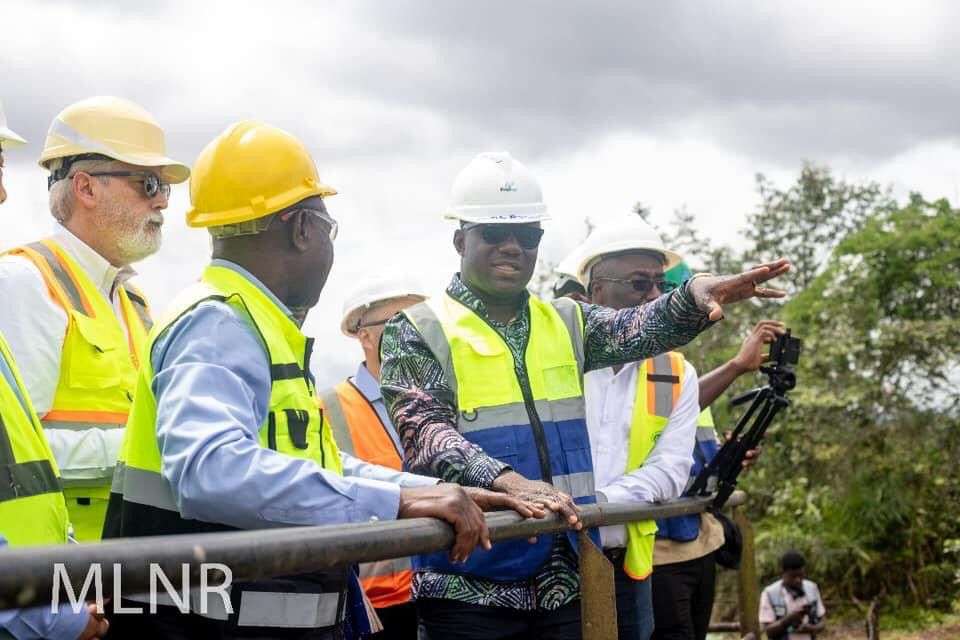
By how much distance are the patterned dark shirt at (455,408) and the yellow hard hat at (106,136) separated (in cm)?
91

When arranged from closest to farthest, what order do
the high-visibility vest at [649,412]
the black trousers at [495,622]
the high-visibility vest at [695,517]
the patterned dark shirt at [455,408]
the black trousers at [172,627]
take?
the black trousers at [172,627], the patterned dark shirt at [455,408], the black trousers at [495,622], the high-visibility vest at [649,412], the high-visibility vest at [695,517]

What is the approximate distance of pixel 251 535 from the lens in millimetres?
1880

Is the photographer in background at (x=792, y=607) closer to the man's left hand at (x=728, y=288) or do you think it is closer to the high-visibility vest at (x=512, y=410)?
the man's left hand at (x=728, y=288)

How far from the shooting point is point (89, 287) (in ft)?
12.0

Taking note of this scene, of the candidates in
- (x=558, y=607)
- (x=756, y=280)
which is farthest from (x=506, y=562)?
(x=756, y=280)

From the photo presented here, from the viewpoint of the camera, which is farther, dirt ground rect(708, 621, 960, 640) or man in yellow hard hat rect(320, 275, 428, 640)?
dirt ground rect(708, 621, 960, 640)

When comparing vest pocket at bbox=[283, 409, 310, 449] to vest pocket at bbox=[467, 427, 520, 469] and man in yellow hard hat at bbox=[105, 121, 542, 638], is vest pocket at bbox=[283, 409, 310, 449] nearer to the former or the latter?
man in yellow hard hat at bbox=[105, 121, 542, 638]

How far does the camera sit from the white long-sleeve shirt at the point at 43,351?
3250 mm

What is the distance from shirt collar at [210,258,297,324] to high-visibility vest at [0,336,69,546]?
0.52 metres

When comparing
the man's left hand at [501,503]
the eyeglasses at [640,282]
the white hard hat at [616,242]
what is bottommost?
the man's left hand at [501,503]

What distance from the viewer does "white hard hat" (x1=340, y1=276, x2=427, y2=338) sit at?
216 inches

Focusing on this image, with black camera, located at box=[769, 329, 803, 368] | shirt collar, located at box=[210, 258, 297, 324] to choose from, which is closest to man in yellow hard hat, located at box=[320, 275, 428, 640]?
shirt collar, located at box=[210, 258, 297, 324]

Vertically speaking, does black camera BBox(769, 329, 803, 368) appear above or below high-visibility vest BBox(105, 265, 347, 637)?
above

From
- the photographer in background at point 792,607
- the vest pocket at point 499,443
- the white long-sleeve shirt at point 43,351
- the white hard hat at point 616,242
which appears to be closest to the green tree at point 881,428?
the photographer in background at point 792,607
